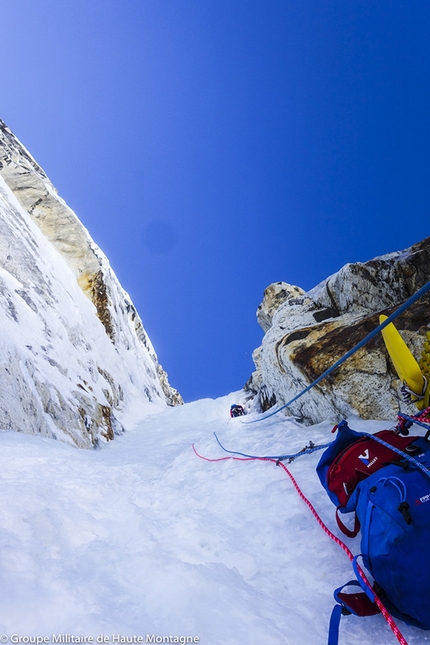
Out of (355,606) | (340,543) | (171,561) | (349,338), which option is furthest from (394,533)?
(349,338)

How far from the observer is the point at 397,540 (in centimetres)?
193

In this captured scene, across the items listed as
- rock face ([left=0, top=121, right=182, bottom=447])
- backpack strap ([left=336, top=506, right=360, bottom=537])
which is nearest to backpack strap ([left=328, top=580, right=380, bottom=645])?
backpack strap ([left=336, top=506, right=360, bottom=537])

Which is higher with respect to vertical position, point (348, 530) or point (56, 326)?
point (56, 326)

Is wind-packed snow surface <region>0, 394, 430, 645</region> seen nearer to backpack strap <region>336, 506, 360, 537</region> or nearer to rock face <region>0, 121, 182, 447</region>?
backpack strap <region>336, 506, 360, 537</region>

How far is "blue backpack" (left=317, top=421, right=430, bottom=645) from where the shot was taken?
1823 millimetres

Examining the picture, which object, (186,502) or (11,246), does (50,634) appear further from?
(11,246)

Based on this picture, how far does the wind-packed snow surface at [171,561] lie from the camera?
5.89 ft

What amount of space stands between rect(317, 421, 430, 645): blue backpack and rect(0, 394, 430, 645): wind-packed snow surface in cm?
20

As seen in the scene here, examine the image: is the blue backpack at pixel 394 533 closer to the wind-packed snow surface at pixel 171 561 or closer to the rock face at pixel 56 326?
the wind-packed snow surface at pixel 171 561

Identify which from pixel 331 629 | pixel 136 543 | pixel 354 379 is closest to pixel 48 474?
pixel 136 543

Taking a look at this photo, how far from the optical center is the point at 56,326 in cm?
1562

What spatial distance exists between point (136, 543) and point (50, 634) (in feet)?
4.07

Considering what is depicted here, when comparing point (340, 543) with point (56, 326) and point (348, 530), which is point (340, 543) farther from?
point (56, 326)

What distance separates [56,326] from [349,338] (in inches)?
532
